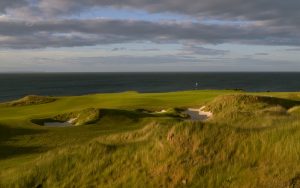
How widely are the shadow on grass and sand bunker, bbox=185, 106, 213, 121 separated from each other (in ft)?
48.3

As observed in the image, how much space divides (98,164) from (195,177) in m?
2.48

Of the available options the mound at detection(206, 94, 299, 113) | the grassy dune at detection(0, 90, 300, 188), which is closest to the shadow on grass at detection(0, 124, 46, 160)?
the grassy dune at detection(0, 90, 300, 188)

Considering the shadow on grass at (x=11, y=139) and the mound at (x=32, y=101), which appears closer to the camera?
the shadow on grass at (x=11, y=139)

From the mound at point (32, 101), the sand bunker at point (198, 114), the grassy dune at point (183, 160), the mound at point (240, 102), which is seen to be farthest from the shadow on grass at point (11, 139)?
the mound at point (32, 101)

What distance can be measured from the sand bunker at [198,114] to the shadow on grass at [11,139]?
579 inches

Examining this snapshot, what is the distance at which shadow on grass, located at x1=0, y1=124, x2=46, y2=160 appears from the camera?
20.5 metres

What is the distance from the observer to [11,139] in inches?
960

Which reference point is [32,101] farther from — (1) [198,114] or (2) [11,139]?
(2) [11,139]

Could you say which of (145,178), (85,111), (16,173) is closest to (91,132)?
(85,111)

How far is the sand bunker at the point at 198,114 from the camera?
37250 mm

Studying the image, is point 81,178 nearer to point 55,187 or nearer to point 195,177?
point 55,187

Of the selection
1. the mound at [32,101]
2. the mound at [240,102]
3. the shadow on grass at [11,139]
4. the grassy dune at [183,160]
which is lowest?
the mound at [32,101]

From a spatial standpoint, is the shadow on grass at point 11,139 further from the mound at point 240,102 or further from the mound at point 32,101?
the mound at point 32,101

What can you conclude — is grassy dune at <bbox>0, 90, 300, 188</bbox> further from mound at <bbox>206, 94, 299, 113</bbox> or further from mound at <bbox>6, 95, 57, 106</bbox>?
mound at <bbox>6, 95, 57, 106</bbox>
